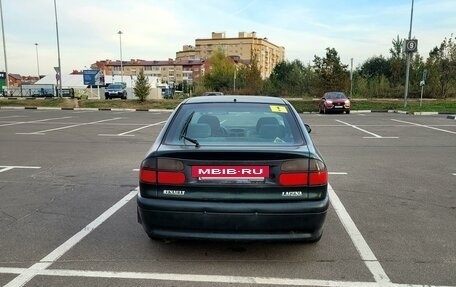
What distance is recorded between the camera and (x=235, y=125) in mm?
4680

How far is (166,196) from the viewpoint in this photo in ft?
11.6

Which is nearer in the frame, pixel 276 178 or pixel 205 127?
pixel 276 178

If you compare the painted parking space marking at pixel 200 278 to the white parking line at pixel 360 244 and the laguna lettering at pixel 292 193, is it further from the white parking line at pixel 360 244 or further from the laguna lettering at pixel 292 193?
the laguna lettering at pixel 292 193

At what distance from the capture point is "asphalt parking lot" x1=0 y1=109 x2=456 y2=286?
3.49m

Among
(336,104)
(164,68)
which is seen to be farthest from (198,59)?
(336,104)

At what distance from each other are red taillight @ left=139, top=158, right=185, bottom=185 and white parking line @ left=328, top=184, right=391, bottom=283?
1.81 metres

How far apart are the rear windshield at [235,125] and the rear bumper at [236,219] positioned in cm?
60

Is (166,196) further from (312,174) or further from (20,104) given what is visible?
(20,104)

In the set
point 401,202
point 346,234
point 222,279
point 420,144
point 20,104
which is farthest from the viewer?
point 20,104

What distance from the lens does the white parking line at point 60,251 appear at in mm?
3408

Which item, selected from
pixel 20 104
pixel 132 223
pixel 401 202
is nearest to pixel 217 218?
pixel 132 223

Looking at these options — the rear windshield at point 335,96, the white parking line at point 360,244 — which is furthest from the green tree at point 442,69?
the white parking line at point 360,244

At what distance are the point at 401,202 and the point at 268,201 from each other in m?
3.11

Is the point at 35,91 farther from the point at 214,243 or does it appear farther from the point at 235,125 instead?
the point at 214,243
